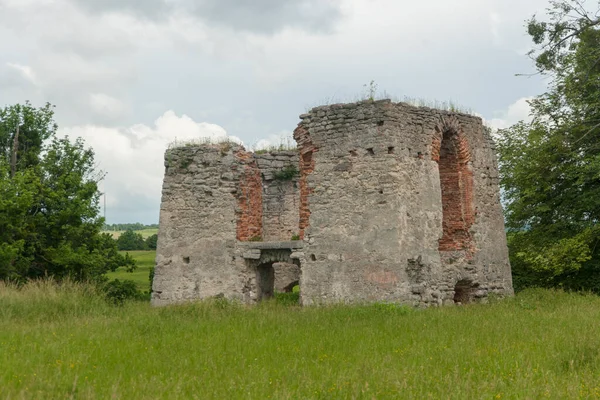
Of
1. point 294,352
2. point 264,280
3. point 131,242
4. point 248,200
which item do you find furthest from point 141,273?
point 294,352

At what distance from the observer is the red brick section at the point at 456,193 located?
13.3 m

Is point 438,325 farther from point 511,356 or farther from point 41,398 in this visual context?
point 41,398

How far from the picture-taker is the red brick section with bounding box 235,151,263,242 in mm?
13477

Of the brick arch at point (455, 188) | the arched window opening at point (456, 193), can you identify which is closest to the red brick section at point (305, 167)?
the brick arch at point (455, 188)

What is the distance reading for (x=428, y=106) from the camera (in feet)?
41.9

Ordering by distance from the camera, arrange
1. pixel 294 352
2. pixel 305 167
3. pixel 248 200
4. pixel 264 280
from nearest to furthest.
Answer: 1. pixel 294 352
2. pixel 305 167
3. pixel 248 200
4. pixel 264 280

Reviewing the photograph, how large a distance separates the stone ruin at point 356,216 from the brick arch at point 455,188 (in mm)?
25

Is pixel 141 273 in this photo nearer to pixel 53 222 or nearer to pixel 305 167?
pixel 53 222

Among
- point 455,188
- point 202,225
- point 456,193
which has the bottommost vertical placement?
point 202,225

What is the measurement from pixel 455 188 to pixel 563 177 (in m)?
5.53

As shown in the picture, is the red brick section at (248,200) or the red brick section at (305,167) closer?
the red brick section at (305,167)

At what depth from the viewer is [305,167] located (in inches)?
504

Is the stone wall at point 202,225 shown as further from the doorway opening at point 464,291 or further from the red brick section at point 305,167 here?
the doorway opening at point 464,291

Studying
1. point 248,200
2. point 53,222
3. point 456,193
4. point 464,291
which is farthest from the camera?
point 53,222
